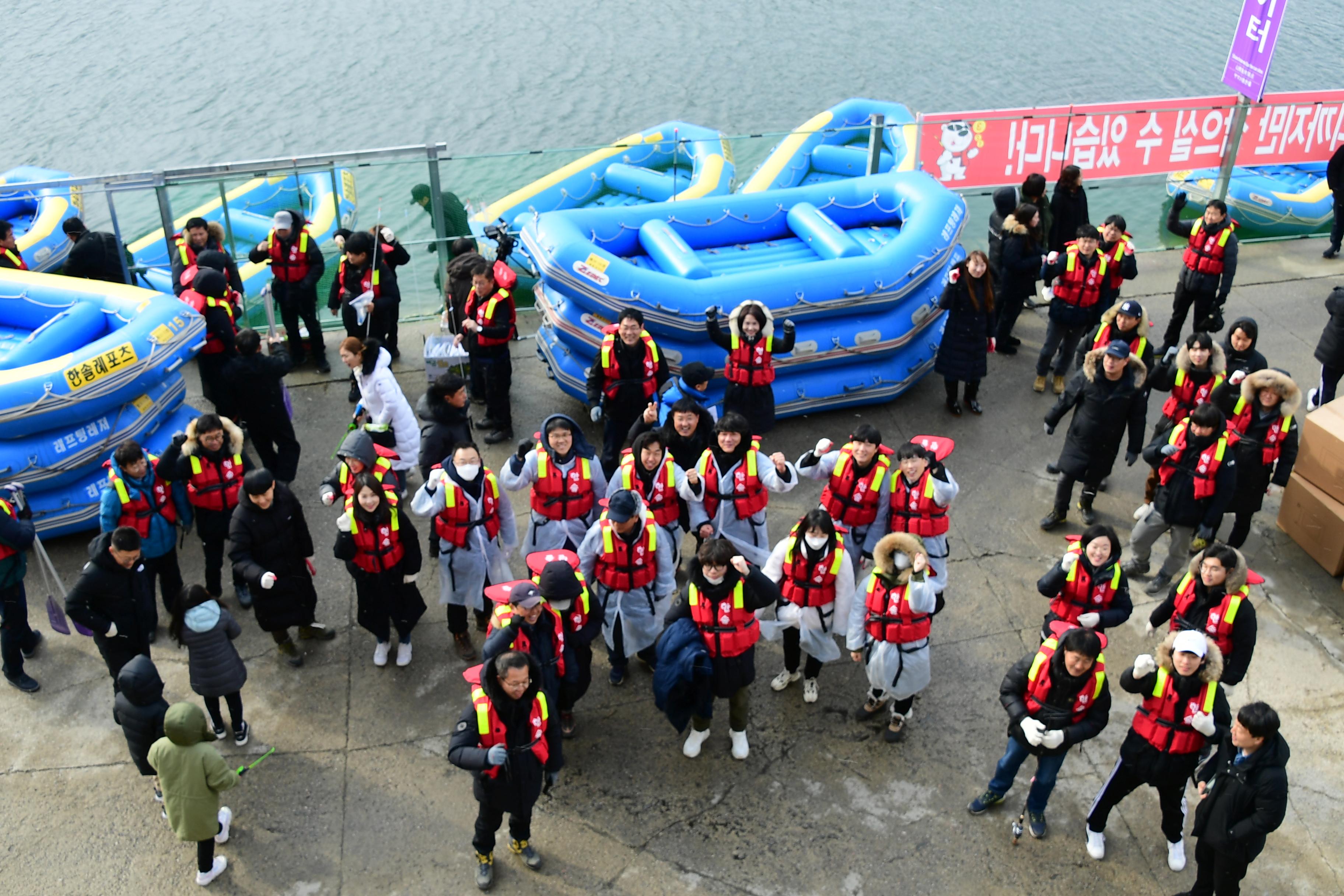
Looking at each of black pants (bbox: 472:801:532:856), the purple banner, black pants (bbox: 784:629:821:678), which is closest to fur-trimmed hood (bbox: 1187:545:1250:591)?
black pants (bbox: 784:629:821:678)

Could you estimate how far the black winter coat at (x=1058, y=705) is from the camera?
482 cm

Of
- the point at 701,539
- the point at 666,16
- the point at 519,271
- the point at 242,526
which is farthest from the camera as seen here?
the point at 666,16

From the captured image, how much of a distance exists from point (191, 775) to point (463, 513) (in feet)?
5.96

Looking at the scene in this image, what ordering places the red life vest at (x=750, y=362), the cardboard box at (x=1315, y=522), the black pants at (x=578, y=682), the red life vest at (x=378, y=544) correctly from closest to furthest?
the black pants at (x=578, y=682), the red life vest at (x=378, y=544), the cardboard box at (x=1315, y=522), the red life vest at (x=750, y=362)

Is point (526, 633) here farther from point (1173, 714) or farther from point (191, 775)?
point (1173, 714)

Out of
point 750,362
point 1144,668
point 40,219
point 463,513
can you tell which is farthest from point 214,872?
point 40,219

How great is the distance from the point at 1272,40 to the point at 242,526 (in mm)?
9985

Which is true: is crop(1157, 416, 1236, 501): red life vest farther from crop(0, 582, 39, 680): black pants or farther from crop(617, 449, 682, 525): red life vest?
crop(0, 582, 39, 680): black pants

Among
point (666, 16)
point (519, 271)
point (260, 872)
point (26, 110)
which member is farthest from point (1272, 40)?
point (26, 110)

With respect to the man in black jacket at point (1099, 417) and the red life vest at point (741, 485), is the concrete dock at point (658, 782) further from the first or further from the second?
the red life vest at point (741, 485)

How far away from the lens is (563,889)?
5059mm

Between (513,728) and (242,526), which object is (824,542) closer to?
(513,728)

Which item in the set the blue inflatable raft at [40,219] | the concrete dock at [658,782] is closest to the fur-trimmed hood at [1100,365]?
the concrete dock at [658,782]

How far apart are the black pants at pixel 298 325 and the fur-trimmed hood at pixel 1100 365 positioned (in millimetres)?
5765
